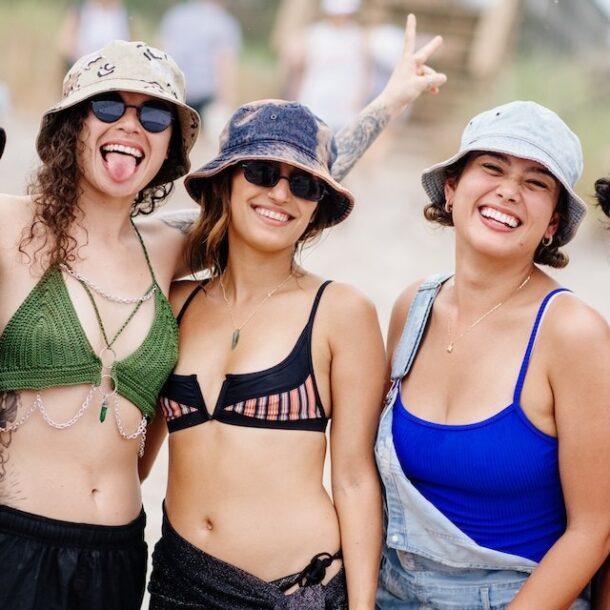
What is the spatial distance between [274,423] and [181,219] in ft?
3.18

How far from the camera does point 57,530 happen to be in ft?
9.58

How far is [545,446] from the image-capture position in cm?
279

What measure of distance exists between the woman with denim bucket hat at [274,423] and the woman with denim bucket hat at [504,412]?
13 centimetres

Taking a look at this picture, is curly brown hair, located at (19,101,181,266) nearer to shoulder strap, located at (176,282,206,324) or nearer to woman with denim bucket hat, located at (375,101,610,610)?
shoulder strap, located at (176,282,206,324)

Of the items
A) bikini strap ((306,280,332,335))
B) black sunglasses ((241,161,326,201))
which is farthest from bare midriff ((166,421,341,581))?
black sunglasses ((241,161,326,201))

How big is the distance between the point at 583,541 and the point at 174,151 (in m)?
1.83

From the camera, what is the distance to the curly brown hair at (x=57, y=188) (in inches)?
120

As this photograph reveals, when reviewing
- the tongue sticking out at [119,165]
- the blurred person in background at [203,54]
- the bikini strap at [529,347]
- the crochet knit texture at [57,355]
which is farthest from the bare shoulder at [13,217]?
the blurred person in background at [203,54]

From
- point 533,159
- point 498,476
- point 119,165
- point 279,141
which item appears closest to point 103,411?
point 119,165

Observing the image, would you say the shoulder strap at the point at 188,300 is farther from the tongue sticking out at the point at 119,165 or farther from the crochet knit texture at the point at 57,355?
the tongue sticking out at the point at 119,165

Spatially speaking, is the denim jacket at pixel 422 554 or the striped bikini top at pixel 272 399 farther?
the striped bikini top at pixel 272 399

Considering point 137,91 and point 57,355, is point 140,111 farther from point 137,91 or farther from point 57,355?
point 57,355

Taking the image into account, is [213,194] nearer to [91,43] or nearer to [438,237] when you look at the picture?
[438,237]

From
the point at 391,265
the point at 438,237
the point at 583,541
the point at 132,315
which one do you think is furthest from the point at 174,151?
the point at 438,237
